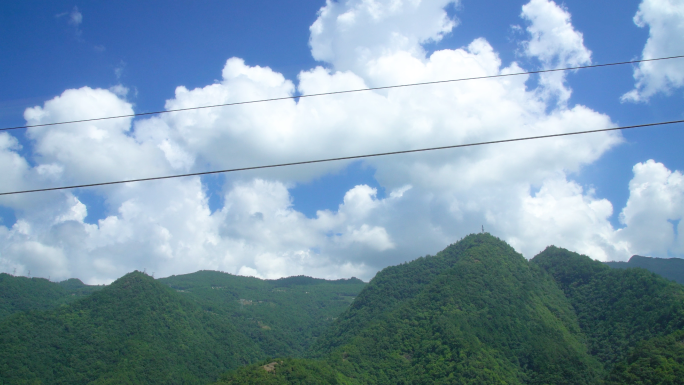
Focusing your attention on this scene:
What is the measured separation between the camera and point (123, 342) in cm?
10762

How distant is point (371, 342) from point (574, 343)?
45.4 meters

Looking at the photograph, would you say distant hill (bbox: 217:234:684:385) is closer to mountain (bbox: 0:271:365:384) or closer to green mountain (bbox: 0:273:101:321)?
mountain (bbox: 0:271:365:384)

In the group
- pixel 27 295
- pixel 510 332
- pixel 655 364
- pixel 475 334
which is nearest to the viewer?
pixel 655 364

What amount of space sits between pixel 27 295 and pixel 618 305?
183 metres

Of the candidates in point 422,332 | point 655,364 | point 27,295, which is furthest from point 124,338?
point 655,364

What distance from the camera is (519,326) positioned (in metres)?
91.6

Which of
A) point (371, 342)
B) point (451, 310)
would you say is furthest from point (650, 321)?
point (371, 342)

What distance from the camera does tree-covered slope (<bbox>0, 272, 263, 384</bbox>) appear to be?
95.3 meters

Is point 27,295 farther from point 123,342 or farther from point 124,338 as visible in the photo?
point 123,342

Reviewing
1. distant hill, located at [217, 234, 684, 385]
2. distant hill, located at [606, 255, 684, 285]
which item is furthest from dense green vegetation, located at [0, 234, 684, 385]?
distant hill, located at [606, 255, 684, 285]

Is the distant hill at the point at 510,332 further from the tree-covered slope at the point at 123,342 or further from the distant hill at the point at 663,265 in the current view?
the distant hill at the point at 663,265

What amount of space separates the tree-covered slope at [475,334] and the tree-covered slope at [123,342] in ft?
117

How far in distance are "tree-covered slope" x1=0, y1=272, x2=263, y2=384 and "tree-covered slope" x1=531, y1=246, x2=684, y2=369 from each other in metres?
99.4

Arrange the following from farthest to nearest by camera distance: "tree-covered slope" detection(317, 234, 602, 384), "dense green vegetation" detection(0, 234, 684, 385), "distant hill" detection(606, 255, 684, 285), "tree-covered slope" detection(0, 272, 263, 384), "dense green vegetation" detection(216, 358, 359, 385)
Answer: "distant hill" detection(606, 255, 684, 285), "tree-covered slope" detection(0, 272, 263, 384), "tree-covered slope" detection(317, 234, 602, 384), "dense green vegetation" detection(0, 234, 684, 385), "dense green vegetation" detection(216, 358, 359, 385)
